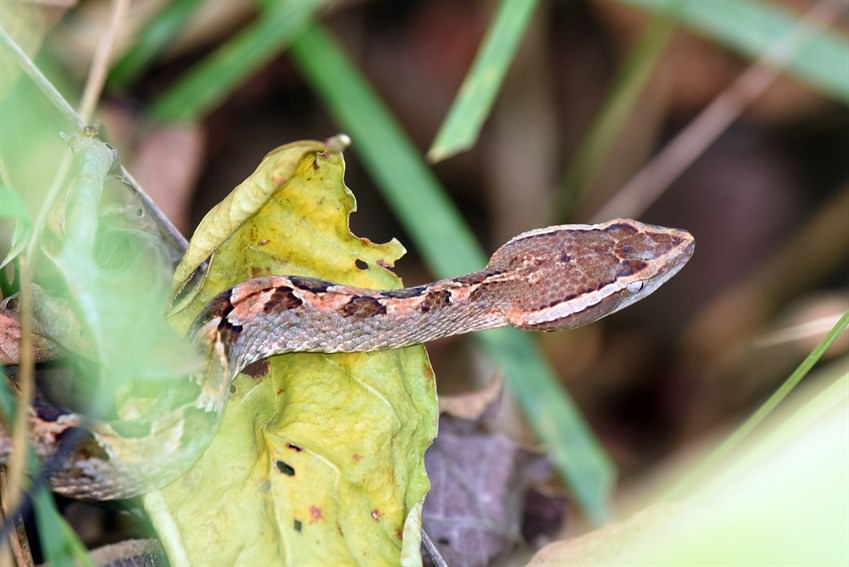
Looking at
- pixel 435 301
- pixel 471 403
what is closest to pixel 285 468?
pixel 435 301

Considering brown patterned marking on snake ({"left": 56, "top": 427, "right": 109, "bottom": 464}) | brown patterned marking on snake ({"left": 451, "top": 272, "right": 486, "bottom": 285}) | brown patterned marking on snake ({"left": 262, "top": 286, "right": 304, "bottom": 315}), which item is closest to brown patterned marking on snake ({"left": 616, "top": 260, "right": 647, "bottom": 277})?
brown patterned marking on snake ({"left": 451, "top": 272, "right": 486, "bottom": 285})

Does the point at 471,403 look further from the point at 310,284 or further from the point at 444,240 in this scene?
the point at 444,240

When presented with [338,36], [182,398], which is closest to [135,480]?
[182,398]

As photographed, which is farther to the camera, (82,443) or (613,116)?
(613,116)

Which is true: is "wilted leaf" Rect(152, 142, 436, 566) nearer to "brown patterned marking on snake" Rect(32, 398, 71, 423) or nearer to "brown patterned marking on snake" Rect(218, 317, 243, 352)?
"brown patterned marking on snake" Rect(218, 317, 243, 352)

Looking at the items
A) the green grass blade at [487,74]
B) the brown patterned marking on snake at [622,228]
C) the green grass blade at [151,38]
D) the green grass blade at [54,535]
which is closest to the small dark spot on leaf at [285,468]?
the green grass blade at [54,535]

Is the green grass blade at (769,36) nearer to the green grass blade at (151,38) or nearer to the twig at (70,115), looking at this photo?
the green grass blade at (151,38)
